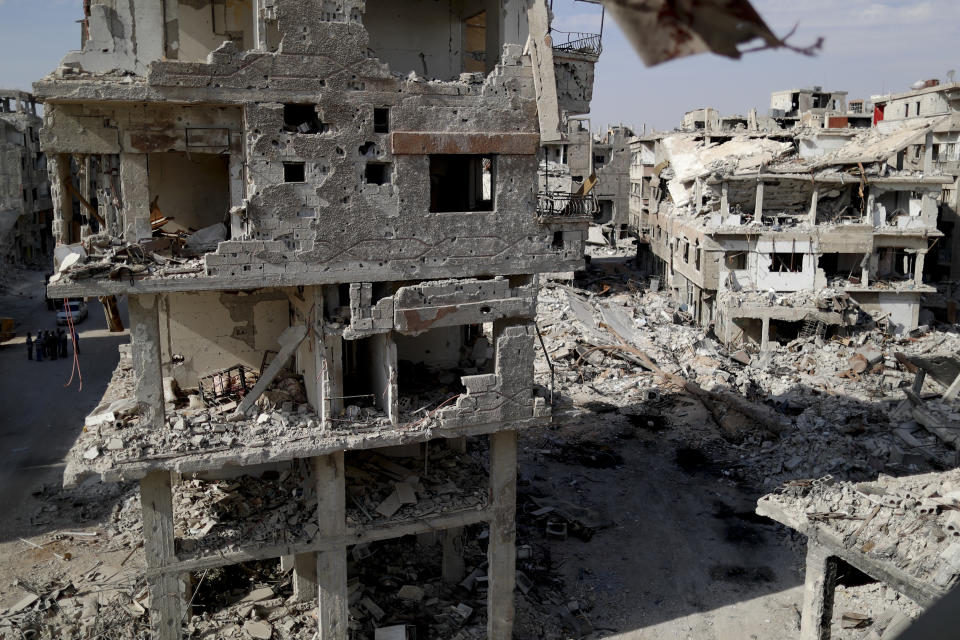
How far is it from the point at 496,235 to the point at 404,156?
90.2 inches

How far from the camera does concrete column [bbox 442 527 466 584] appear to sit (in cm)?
1908

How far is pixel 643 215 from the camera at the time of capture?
55469mm

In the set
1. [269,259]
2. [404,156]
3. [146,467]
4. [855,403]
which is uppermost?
[404,156]

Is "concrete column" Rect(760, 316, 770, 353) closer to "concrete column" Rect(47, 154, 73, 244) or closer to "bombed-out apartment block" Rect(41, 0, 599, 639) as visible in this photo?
"bombed-out apartment block" Rect(41, 0, 599, 639)

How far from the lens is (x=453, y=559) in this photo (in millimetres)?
19188

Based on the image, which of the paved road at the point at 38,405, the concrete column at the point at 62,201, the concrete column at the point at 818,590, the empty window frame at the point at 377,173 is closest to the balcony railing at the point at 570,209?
the empty window frame at the point at 377,173

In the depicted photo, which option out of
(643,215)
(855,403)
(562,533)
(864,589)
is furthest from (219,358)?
(643,215)

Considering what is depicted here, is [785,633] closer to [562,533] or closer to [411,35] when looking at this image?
[562,533]

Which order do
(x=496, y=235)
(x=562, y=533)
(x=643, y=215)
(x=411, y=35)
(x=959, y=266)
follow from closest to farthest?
1. (x=496, y=235)
2. (x=411, y=35)
3. (x=562, y=533)
4. (x=959, y=266)
5. (x=643, y=215)

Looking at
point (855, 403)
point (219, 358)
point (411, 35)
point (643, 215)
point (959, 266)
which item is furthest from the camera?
point (643, 215)

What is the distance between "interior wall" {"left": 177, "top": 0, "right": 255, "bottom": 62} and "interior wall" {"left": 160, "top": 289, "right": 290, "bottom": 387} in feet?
17.1

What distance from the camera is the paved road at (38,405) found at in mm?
23594

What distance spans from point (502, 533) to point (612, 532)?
21.1 ft

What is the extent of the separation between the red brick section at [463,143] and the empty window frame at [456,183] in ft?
10.1
